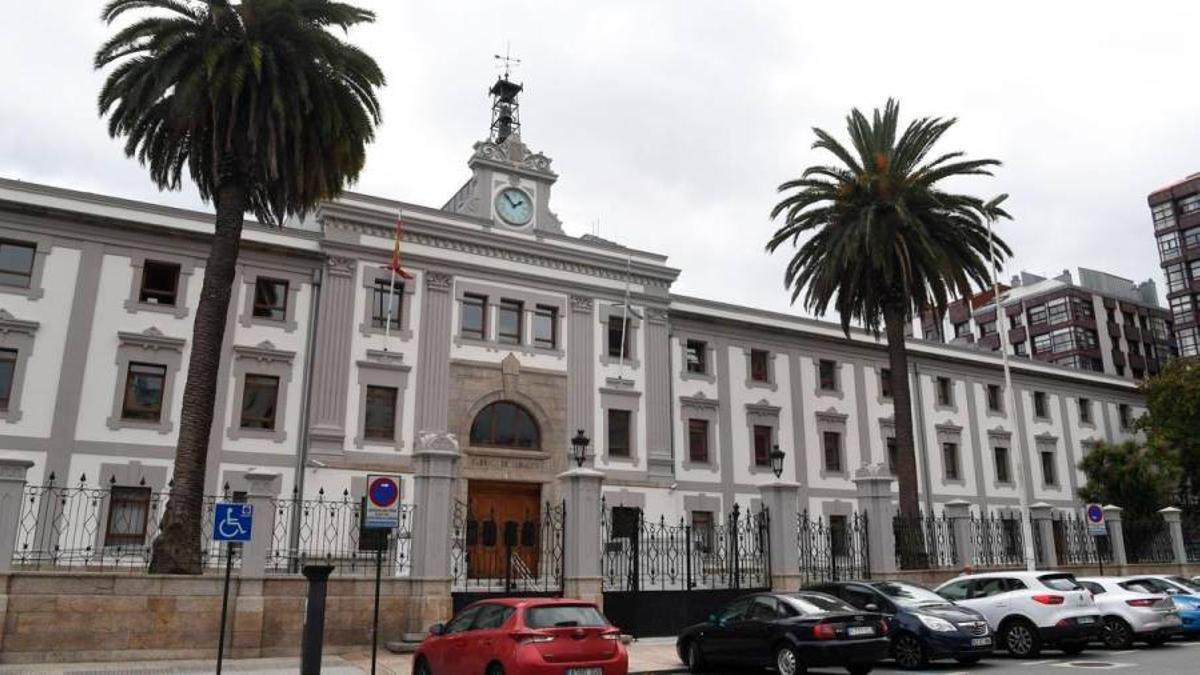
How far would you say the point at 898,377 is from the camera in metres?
28.5

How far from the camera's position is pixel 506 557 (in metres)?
21.5

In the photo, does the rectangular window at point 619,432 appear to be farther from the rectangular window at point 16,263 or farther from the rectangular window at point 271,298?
the rectangular window at point 16,263

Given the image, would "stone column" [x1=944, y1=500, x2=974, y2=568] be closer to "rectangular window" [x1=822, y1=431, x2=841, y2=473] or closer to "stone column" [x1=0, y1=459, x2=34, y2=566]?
"rectangular window" [x1=822, y1=431, x2=841, y2=473]

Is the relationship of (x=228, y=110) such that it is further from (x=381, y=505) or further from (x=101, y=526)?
(x=101, y=526)

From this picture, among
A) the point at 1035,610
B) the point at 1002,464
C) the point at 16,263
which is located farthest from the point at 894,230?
the point at 16,263

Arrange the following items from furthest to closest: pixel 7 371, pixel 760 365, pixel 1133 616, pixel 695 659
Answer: pixel 760 365 < pixel 7 371 < pixel 1133 616 < pixel 695 659

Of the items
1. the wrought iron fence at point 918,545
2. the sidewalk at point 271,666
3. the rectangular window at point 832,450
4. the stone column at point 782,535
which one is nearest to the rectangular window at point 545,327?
the stone column at point 782,535

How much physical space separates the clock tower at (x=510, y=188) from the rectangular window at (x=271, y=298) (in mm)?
6698

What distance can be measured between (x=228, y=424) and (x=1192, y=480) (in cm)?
4061

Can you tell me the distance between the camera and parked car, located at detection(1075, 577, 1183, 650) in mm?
17438

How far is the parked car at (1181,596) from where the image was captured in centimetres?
1875

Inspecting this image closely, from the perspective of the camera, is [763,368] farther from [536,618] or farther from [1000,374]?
[536,618]

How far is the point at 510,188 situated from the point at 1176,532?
2711 cm

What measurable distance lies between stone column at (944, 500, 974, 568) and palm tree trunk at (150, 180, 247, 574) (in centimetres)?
1965
